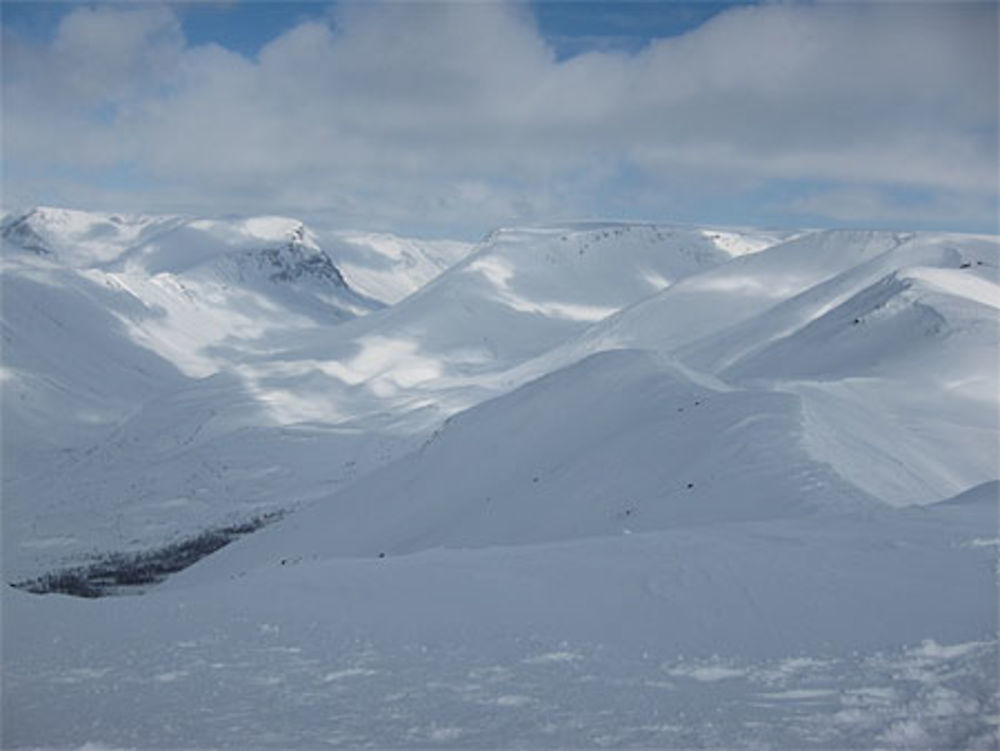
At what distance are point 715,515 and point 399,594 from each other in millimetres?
10702

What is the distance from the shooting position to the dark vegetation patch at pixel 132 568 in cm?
5194

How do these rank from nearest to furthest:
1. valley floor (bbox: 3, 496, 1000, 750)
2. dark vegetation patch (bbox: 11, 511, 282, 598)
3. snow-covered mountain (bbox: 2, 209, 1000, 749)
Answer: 1. valley floor (bbox: 3, 496, 1000, 750)
2. snow-covered mountain (bbox: 2, 209, 1000, 749)
3. dark vegetation patch (bbox: 11, 511, 282, 598)

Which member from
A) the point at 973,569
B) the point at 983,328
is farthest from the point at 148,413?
the point at 973,569

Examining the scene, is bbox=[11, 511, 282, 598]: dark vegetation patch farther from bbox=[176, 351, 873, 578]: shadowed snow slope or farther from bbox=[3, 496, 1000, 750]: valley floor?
bbox=[3, 496, 1000, 750]: valley floor

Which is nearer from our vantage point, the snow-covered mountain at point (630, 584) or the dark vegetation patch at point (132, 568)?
the snow-covered mountain at point (630, 584)

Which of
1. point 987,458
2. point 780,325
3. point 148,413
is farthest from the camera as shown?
point 148,413

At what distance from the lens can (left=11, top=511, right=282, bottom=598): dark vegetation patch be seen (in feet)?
170

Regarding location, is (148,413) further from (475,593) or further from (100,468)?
(475,593)

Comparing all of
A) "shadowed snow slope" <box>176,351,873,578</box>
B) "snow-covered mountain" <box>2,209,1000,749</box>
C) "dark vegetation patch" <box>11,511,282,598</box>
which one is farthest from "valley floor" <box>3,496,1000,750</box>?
"dark vegetation patch" <box>11,511,282,598</box>

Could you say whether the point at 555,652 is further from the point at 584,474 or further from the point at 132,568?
the point at 132,568

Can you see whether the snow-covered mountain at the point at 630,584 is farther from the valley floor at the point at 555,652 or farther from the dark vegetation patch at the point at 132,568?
the dark vegetation patch at the point at 132,568

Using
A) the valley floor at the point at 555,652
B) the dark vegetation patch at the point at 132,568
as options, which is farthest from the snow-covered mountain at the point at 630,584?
the dark vegetation patch at the point at 132,568

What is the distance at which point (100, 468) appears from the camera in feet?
360

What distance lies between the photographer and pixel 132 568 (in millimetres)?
58656
